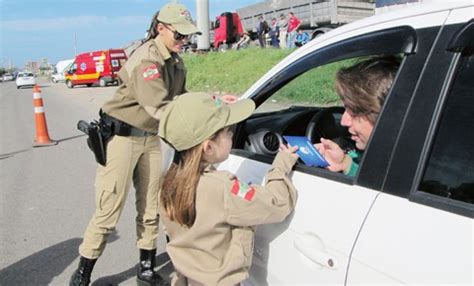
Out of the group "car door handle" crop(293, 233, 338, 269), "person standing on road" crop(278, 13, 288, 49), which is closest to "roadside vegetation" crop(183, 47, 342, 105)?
"person standing on road" crop(278, 13, 288, 49)

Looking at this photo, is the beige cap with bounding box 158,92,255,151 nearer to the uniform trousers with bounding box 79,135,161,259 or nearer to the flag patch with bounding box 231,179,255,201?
the flag patch with bounding box 231,179,255,201

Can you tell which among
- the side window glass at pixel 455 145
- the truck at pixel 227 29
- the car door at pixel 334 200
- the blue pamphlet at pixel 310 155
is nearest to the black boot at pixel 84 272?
the car door at pixel 334 200

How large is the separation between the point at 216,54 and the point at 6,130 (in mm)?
10544

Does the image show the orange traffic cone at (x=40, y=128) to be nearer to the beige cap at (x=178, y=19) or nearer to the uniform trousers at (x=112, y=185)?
the uniform trousers at (x=112, y=185)

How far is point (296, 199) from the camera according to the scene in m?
1.79

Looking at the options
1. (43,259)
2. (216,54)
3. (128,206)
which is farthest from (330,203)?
(216,54)

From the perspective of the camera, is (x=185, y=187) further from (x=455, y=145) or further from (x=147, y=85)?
(x=147, y=85)

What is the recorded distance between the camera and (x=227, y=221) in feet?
5.84

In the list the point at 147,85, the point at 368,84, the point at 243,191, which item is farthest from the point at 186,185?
the point at 147,85

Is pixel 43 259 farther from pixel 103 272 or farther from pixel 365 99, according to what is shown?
pixel 365 99

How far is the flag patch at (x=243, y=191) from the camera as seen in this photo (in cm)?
175

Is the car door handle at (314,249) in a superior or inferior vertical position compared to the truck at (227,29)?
inferior

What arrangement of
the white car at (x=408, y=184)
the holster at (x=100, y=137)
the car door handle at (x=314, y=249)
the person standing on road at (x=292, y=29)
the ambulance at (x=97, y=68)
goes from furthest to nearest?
the ambulance at (x=97, y=68) < the person standing on road at (x=292, y=29) < the holster at (x=100, y=137) < the car door handle at (x=314, y=249) < the white car at (x=408, y=184)

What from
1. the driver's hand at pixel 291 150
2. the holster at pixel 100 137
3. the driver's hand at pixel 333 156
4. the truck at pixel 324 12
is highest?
the truck at pixel 324 12
